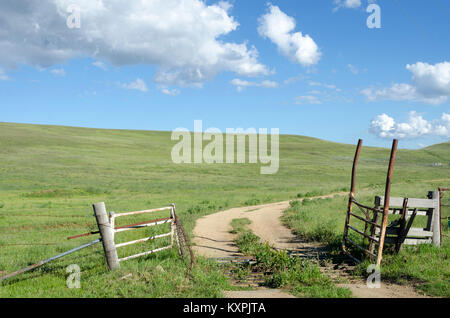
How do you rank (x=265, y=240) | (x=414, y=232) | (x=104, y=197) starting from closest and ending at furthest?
(x=414, y=232) → (x=265, y=240) → (x=104, y=197)

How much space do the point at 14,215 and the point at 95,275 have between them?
1479 centimetres

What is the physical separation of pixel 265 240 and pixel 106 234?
A: 660 cm

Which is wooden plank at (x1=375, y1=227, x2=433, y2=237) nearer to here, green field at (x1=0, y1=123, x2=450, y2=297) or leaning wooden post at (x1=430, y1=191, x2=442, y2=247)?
leaning wooden post at (x1=430, y1=191, x2=442, y2=247)

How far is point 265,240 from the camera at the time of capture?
13.1 m

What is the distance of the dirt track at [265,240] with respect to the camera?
7.39 metres

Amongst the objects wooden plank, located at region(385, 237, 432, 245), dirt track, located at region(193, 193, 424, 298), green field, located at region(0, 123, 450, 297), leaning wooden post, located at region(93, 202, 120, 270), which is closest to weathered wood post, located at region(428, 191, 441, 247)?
wooden plank, located at region(385, 237, 432, 245)

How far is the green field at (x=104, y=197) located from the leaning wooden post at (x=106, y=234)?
1.09ft

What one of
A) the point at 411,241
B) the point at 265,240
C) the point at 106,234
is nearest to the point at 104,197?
the point at 265,240

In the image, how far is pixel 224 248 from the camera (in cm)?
1227

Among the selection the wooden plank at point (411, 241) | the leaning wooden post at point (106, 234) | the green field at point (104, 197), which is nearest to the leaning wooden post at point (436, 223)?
the wooden plank at point (411, 241)

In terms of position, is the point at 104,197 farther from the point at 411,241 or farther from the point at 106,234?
the point at 411,241

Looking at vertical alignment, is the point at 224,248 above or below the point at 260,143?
below
